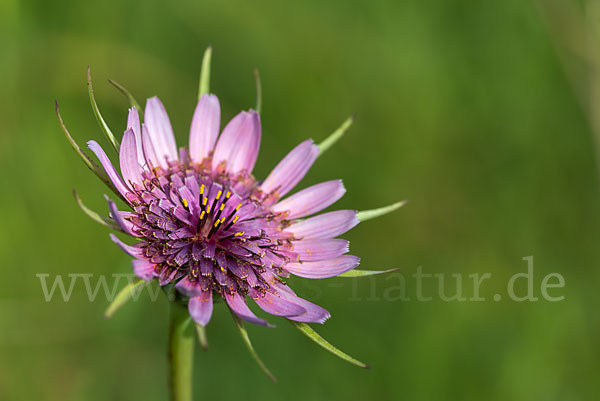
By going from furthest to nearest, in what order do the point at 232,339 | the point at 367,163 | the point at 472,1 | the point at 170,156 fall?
the point at 472,1, the point at 367,163, the point at 232,339, the point at 170,156

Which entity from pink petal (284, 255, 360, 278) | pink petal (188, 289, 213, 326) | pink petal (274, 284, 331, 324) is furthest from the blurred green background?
pink petal (188, 289, 213, 326)

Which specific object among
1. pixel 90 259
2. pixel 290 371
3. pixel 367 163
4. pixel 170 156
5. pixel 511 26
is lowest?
pixel 290 371

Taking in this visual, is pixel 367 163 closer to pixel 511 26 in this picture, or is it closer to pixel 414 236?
pixel 414 236

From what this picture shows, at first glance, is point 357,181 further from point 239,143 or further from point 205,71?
point 205,71

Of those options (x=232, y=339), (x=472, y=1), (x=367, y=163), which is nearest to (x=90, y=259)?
(x=232, y=339)

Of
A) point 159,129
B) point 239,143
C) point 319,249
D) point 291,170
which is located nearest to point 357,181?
point 291,170

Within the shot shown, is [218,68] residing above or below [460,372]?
above

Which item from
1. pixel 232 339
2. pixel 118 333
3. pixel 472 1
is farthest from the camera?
pixel 472 1

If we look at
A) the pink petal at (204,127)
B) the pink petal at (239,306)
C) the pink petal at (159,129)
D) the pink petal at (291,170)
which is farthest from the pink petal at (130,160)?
the pink petal at (291,170)

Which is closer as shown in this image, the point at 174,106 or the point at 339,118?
the point at 174,106
